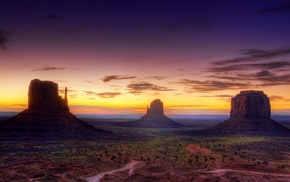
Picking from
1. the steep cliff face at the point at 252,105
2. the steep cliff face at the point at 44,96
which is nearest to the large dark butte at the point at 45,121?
the steep cliff face at the point at 44,96

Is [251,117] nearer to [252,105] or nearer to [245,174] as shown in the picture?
[252,105]

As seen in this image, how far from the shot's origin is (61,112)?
347 feet

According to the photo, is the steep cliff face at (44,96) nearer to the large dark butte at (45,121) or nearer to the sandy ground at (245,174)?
the large dark butte at (45,121)

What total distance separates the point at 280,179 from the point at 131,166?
79.9 feet

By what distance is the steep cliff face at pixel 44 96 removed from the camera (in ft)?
338

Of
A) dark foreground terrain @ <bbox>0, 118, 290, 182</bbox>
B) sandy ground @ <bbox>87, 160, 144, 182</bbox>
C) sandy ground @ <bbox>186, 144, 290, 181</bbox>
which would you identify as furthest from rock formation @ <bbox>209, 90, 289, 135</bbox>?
sandy ground @ <bbox>87, 160, 144, 182</bbox>

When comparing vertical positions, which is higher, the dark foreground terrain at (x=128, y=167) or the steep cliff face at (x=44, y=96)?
the steep cliff face at (x=44, y=96)

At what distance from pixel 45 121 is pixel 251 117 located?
104291mm

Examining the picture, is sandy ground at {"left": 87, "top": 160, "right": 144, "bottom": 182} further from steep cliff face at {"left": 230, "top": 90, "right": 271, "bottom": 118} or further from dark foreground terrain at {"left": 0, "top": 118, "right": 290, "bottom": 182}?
steep cliff face at {"left": 230, "top": 90, "right": 271, "bottom": 118}

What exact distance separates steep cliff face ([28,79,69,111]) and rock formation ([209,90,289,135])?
7929cm

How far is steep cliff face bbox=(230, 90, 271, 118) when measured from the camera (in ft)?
458

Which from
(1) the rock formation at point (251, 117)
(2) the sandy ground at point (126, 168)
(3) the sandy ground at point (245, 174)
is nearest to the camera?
(3) the sandy ground at point (245, 174)

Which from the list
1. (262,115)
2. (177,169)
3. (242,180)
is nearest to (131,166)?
(177,169)

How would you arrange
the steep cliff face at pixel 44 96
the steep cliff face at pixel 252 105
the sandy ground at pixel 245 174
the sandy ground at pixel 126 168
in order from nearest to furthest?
the sandy ground at pixel 245 174 < the sandy ground at pixel 126 168 < the steep cliff face at pixel 44 96 < the steep cliff face at pixel 252 105
